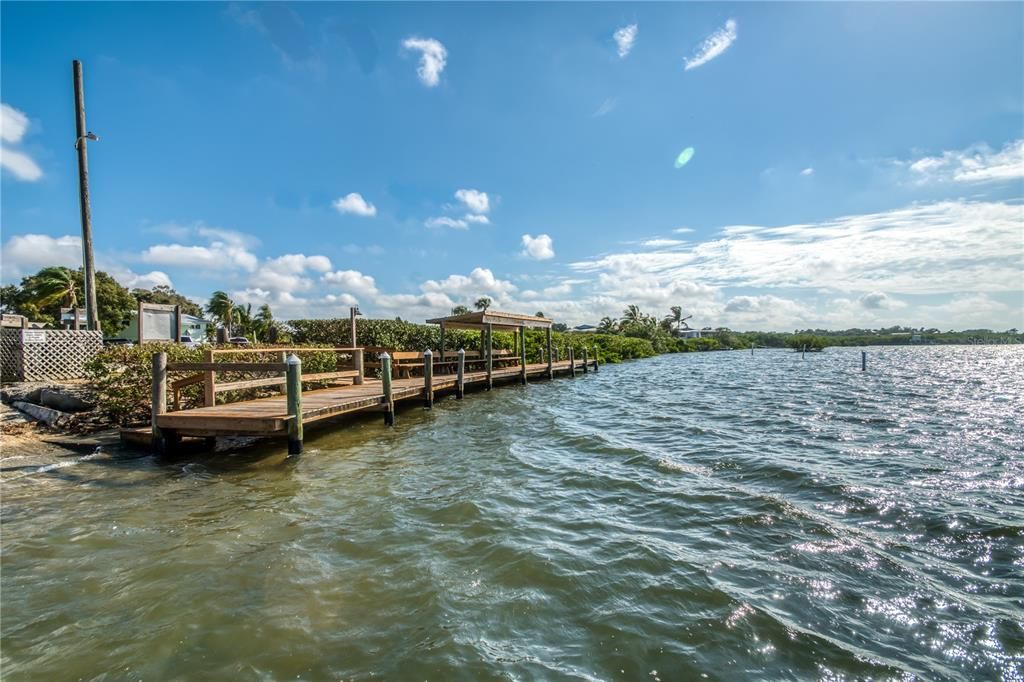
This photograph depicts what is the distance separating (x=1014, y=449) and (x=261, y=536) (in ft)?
37.5

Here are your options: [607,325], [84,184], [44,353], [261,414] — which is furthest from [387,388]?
[607,325]

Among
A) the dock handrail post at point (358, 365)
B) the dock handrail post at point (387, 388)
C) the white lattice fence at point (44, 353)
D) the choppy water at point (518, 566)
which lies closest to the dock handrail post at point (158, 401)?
the choppy water at point (518, 566)

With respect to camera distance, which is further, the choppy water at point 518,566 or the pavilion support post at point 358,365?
the pavilion support post at point 358,365

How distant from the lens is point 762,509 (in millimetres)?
5246

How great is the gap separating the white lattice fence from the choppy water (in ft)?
23.0

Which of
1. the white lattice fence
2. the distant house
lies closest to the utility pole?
the white lattice fence

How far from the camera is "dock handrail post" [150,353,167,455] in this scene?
709 centimetres

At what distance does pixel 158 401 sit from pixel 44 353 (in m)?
7.66

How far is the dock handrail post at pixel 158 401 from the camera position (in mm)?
7094

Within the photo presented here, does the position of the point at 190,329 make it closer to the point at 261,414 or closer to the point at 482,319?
the point at 482,319

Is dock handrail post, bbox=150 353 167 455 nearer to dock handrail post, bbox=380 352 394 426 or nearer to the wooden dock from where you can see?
the wooden dock

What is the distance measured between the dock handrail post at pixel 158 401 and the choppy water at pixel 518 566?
0.86 feet

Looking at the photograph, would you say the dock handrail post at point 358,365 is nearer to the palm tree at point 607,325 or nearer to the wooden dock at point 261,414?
the wooden dock at point 261,414

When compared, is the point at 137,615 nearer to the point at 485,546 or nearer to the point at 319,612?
the point at 319,612
